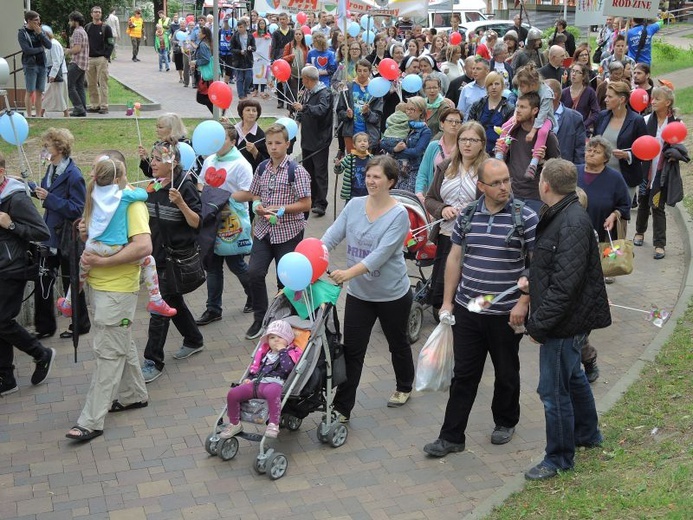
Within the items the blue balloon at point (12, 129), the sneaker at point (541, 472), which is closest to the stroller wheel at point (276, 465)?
the sneaker at point (541, 472)

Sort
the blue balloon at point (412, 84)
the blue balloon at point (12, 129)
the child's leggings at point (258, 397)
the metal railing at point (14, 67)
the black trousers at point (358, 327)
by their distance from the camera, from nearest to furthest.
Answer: the child's leggings at point (258, 397)
the black trousers at point (358, 327)
the blue balloon at point (12, 129)
the blue balloon at point (412, 84)
the metal railing at point (14, 67)

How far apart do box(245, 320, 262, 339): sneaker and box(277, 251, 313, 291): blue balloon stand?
2666 mm

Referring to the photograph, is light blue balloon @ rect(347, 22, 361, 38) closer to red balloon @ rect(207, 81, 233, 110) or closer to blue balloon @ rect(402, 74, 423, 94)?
blue balloon @ rect(402, 74, 423, 94)

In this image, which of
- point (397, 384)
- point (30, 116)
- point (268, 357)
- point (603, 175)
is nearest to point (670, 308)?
point (603, 175)

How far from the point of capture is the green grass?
5.57 meters

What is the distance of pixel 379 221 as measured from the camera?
6.93 metres

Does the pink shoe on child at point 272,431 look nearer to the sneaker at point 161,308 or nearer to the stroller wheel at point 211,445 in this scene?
the stroller wheel at point 211,445

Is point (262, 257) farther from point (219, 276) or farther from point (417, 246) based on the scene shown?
point (417, 246)

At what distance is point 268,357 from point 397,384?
143 cm

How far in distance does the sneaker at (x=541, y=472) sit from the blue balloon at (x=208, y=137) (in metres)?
4.18

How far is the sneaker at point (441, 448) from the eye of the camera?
6.77m

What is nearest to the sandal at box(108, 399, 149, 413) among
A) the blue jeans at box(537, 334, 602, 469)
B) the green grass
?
the green grass

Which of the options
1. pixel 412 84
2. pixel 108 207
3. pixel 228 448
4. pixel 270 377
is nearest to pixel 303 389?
pixel 270 377

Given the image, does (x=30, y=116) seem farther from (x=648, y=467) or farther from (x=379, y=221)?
(x=648, y=467)
